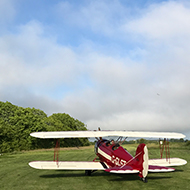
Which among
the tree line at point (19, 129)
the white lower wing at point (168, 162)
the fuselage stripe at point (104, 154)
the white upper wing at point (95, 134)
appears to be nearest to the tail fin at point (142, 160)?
the white upper wing at point (95, 134)

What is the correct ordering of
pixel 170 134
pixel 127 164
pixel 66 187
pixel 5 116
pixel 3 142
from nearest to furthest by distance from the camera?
pixel 66 187 → pixel 127 164 → pixel 170 134 → pixel 3 142 → pixel 5 116

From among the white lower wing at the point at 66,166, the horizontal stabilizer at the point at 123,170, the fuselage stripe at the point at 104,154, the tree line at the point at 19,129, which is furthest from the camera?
the tree line at the point at 19,129

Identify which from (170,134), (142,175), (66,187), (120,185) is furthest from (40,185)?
(170,134)

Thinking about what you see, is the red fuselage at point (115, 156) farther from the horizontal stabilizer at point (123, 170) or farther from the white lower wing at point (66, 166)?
the white lower wing at point (66, 166)

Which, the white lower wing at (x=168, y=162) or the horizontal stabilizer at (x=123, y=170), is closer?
the horizontal stabilizer at (x=123, y=170)

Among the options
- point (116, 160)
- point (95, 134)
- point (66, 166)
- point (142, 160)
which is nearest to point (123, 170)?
point (142, 160)

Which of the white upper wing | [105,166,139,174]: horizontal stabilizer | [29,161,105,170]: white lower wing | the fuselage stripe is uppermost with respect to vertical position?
the white upper wing

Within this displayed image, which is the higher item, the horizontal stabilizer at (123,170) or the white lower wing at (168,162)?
the horizontal stabilizer at (123,170)

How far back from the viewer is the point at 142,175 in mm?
8078

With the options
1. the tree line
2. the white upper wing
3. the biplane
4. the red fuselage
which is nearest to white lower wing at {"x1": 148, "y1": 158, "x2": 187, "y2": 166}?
the biplane

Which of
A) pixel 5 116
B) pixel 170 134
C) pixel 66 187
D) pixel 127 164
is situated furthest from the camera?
pixel 5 116

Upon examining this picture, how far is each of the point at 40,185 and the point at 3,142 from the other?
1073 inches

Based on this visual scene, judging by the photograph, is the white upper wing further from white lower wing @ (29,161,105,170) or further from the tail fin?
white lower wing @ (29,161,105,170)

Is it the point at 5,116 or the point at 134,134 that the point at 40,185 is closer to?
the point at 134,134
